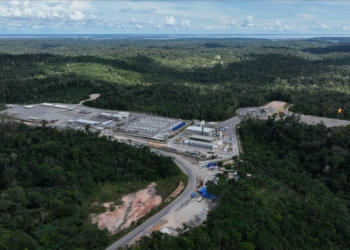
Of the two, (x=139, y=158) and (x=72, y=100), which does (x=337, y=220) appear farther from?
(x=72, y=100)

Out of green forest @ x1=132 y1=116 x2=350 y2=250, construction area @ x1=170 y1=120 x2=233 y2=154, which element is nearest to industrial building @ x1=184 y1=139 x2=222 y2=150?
construction area @ x1=170 y1=120 x2=233 y2=154

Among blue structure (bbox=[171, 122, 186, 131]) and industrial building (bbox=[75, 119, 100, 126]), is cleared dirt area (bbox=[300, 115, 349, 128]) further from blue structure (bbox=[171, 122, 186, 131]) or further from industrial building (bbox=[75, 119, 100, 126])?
industrial building (bbox=[75, 119, 100, 126])

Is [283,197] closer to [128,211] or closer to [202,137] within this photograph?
[128,211]

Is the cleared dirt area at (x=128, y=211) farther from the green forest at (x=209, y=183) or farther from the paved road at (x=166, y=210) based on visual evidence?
the paved road at (x=166, y=210)

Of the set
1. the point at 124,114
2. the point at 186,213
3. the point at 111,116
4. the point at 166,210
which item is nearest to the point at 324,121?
the point at 124,114

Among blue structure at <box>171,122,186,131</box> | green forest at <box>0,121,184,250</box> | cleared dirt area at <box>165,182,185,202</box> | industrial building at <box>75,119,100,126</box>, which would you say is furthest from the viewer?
industrial building at <box>75,119,100,126</box>
